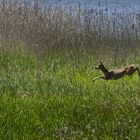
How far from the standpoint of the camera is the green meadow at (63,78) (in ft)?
16.6

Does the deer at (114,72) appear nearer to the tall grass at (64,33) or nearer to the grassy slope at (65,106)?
the grassy slope at (65,106)

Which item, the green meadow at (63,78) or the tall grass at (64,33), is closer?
the green meadow at (63,78)

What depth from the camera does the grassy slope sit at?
492 cm

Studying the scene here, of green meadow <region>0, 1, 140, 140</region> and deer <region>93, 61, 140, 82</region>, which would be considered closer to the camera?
green meadow <region>0, 1, 140, 140</region>

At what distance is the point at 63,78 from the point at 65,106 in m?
1.50

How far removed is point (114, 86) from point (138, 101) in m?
0.93

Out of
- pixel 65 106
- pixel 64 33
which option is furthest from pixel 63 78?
pixel 64 33

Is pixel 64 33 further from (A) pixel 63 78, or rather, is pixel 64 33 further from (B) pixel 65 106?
A: (B) pixel 65 106

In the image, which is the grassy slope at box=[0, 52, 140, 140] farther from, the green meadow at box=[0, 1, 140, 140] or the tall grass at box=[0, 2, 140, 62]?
the tall grass at box=[0, 2, 140, 62]

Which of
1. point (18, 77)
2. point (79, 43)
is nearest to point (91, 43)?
point (79, 43)

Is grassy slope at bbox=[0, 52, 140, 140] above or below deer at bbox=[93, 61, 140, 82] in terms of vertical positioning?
below

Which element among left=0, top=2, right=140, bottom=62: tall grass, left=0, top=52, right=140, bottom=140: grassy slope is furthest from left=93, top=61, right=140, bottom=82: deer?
left=0, top=2, right=140, bottom=62: tall grass

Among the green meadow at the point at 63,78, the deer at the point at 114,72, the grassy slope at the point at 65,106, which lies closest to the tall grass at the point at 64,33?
the green meadow at the point at 63,78

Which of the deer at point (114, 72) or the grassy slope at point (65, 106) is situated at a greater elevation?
the deer at point (114, 72)
